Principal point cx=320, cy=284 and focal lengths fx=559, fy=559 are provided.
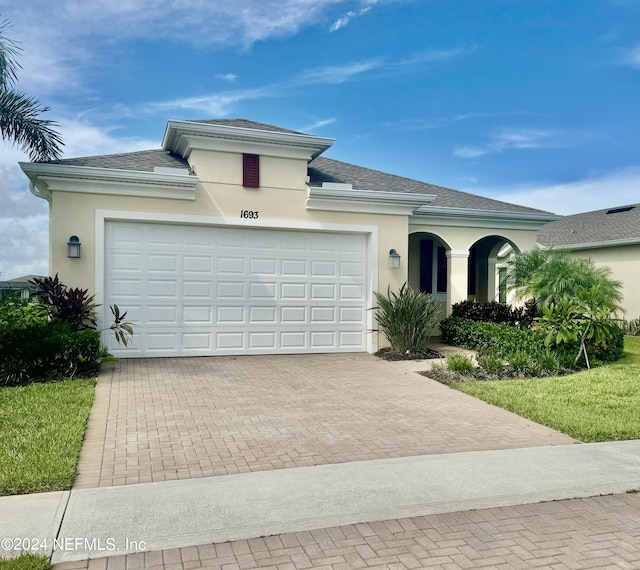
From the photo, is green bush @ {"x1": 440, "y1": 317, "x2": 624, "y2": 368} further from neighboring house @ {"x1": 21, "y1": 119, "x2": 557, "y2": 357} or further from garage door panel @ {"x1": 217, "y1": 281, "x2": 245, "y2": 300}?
garage door panel @ {"x1": 217, "y1": 281, "x2": 245, "y2": 300}

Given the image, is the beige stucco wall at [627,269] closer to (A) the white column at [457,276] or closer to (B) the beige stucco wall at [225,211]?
(A) the white column at [457,276]

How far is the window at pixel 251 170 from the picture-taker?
12055 mm

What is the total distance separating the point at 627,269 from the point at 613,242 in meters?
1.06

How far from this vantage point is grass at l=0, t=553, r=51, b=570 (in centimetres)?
330

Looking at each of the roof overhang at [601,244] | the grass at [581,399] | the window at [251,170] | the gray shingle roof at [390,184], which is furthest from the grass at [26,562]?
the roof overhang at [601,244]

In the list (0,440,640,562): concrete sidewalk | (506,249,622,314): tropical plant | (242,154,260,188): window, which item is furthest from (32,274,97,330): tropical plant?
(506,249,622,314): tropical plant

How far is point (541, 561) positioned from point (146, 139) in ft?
51.7

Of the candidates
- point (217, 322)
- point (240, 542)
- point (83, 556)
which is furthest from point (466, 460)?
point (217, 322)

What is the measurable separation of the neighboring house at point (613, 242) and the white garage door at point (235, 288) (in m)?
11.5

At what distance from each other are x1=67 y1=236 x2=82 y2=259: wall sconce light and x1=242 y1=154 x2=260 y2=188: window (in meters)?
3.58

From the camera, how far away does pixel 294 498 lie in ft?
14.7

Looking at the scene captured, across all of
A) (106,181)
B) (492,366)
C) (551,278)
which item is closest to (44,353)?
(106,181)

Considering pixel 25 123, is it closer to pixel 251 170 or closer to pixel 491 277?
pixel 251 170

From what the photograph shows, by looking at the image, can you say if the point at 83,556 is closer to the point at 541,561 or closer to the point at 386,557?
the point at 386,557
